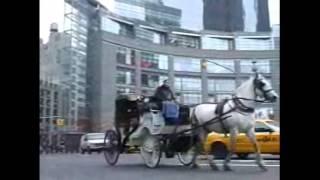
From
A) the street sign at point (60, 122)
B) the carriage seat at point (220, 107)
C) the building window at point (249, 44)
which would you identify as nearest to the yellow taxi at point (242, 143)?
the carriage seat at point (220, 107)

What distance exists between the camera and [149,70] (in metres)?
2.12

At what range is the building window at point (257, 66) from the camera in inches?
77.0

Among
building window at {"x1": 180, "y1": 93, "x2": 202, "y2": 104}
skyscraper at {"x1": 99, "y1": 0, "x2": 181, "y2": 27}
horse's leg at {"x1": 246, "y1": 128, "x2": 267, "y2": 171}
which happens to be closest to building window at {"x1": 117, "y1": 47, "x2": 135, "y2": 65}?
skyscraper at {"x1": 99, "y1": 0, "x2": 181, "y2": 27}

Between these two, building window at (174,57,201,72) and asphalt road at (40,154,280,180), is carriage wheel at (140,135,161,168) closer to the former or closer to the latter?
asphalt road at (40,154,280,180)

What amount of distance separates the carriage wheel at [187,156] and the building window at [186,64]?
1.20 ft

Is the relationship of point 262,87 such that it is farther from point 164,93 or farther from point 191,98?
point 164,93

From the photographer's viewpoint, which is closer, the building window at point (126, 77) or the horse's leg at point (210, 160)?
the horse's leg at point (210, 160)

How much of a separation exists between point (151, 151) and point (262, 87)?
58 cm

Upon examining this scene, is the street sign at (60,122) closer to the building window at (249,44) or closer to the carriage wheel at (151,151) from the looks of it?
the carriage wheel at (151,151)

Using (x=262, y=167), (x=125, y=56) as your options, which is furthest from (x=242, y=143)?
(x=125, y=56)
